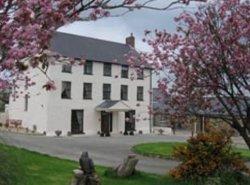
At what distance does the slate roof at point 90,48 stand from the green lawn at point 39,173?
31.1m

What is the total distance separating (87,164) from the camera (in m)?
12.7

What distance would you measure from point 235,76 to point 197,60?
39.7 inches

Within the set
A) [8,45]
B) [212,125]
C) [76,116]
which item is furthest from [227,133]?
[76,116]

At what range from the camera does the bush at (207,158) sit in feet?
50.1

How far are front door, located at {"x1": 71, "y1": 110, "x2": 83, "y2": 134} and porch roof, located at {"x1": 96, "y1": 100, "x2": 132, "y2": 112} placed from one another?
2494mm

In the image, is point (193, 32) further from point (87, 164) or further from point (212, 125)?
point (212, 125)

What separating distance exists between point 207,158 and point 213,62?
3812mm

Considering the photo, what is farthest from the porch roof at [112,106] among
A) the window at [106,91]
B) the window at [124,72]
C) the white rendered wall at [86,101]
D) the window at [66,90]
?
the window at [66,90]

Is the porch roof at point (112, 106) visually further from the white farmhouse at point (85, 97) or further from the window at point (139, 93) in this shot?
the window at point (139, 93)

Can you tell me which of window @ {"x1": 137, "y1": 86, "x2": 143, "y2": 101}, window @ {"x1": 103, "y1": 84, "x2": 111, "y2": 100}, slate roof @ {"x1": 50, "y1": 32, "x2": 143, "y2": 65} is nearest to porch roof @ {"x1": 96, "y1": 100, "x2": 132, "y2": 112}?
window @ {"x1": 103, "y1": 84, "x2": 111, "y2": 100}

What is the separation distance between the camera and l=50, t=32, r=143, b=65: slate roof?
52.4 meters

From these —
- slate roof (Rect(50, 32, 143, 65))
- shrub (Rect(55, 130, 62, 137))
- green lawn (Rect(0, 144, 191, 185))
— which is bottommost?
green lawn (Rect(0, 144, 191, 185))

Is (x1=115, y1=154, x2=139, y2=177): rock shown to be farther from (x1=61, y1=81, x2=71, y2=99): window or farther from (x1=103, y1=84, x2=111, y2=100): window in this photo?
(x1=103, y1=84, x2=111, y2=100): window

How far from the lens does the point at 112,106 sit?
177 ft
